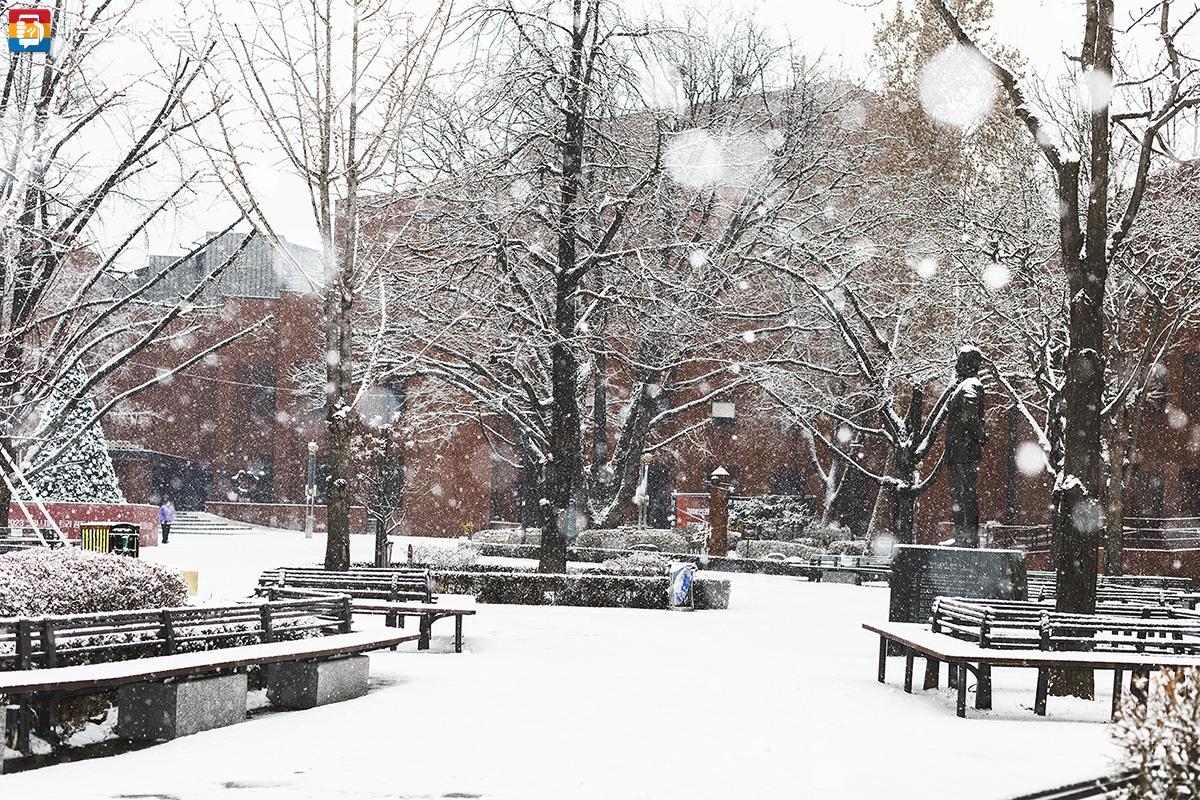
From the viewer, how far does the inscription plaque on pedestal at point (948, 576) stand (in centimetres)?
1505

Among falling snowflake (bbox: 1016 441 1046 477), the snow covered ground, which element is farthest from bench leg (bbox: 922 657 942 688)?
falling snowflake (bbox: 1016 441 1046 477)

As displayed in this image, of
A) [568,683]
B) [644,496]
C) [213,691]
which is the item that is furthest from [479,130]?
[644,496]

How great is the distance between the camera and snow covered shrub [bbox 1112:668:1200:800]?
4.44 metres

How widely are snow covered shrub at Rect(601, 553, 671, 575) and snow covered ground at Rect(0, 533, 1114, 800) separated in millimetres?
9474

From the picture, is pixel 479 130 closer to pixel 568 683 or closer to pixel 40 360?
pixel 40 360

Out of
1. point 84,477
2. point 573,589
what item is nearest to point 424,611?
point 573,589

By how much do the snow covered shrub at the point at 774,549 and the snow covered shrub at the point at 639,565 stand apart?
11810mm

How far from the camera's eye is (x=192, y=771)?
25.8ft

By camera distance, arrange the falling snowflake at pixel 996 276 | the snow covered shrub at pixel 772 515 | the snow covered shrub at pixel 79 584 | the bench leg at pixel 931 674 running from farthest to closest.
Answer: the snow covered shrub at pixel 772 515 < the falling snowflake at pixel 996 276 < the bench leg at pixel 931 674 < the snow covered shrub at pixel 79 584

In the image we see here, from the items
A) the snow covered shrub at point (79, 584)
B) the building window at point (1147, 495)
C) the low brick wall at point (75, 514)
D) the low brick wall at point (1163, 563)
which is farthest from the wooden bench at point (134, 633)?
the building window at point (1147, 495)

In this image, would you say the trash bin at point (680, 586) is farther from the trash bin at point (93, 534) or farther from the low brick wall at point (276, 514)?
the low brick wall at point (276, 514)

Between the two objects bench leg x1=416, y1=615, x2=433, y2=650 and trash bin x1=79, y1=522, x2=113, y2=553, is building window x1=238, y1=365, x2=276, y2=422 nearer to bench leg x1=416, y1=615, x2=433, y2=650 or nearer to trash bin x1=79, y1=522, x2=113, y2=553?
trash bin x1=79, y1=522, x2=113, y2=553

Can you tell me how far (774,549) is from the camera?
1583 inches

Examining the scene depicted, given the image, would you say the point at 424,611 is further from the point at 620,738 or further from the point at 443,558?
the point at 443,558
